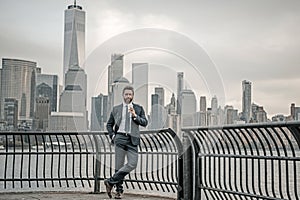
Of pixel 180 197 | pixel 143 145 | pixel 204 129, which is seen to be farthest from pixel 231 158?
pixel 143 145

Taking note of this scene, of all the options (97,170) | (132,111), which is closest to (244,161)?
(132,111)

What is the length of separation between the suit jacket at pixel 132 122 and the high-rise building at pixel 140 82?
604mm

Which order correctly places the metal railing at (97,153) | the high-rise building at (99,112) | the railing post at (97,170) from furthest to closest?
the railing post at (97,170), the high-rise building at (99,112), the metal railing at (97,153)

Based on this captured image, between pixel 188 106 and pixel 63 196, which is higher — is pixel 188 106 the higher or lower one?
the higher one

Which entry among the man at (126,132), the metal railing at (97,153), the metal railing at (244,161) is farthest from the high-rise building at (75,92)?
the metal railing at (244,161)

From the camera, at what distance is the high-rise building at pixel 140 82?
1017 centimetres

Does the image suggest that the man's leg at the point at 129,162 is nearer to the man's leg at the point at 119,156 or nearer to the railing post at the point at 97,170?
the man's leg at the point at 119,156

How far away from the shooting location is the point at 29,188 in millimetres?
11758

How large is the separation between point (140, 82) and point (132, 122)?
1877mm

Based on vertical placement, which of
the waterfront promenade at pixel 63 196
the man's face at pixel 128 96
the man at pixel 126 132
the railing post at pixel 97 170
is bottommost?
the waterfront promenade at pixel 63 196

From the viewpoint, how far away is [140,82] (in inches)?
430

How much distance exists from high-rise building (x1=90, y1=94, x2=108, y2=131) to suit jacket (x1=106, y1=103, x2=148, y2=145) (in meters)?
0.73

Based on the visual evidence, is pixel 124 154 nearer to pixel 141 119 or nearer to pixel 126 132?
pixel 126 132

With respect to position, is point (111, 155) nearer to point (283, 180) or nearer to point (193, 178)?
point (193, 178)
